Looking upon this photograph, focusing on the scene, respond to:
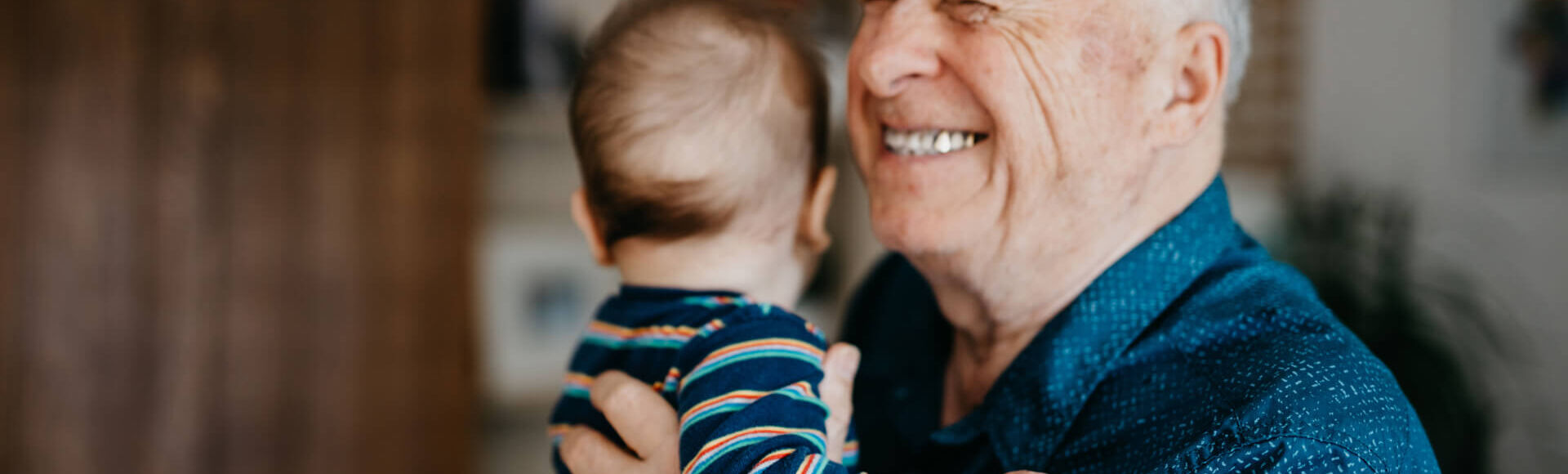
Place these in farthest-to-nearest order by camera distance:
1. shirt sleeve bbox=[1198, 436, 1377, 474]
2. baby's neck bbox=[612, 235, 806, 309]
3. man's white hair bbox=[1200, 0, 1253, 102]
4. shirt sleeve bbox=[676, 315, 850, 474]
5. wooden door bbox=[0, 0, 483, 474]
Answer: wooden door bbox=[0, 0, 483, 474]
baby's neck bbox=[612, 235, 806, 309]
man's white hair bbox=[1200, 0, 1253, 102]
shirt sleeve bbox=[676, 315, 850, 474]
shirt sleeve bbox=[1198, 436, 1377, 474]

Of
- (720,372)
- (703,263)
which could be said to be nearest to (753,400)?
(720,372)

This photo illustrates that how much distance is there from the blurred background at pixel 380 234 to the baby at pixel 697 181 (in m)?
1.53

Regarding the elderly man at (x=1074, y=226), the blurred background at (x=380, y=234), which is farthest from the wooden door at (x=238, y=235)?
the elderly man at (x=1074, y=226)

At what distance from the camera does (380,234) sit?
234 centimetres

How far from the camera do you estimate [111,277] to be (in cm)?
210

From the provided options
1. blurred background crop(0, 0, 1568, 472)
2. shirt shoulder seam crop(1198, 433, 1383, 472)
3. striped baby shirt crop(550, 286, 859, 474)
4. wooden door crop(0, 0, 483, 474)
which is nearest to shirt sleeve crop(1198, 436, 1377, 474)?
shirt shoulder seam crop(1198, 433, 1383, 472)

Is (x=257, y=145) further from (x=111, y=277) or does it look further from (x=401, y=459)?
(x=401, y=459)

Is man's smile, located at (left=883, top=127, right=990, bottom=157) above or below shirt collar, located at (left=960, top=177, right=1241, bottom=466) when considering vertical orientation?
above

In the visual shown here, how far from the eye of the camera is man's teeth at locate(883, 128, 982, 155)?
0.93 metres

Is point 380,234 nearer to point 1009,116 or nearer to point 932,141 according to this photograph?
point 932,141

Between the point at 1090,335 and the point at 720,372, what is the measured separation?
13.5 inches

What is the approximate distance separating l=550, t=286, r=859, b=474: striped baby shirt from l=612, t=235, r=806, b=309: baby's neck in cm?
2

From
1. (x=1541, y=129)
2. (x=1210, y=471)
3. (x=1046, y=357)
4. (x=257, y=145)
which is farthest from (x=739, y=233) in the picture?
(x=1541, y=129)

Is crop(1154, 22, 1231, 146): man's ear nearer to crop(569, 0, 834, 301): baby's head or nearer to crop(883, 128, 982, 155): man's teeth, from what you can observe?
crop(883, 128, 982, 155): man's teeth
